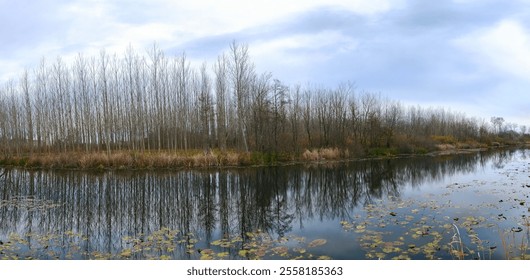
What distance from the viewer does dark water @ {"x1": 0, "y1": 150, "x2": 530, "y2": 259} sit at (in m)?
6.41

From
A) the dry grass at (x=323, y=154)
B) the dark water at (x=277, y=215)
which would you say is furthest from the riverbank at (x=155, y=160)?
the dark water at (x=277, y=215)

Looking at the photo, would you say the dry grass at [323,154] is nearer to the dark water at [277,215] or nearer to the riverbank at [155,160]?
the riverbank at [155,160]

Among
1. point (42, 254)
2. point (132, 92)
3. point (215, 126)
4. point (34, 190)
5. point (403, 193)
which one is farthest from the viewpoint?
point (215, 126)

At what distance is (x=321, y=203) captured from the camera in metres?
11.3

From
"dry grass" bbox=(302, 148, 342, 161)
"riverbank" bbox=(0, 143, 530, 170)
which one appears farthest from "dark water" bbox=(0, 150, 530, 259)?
"dry grass" bbox=(302, 148, 342, 161)

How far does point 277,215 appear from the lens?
947 centimetres

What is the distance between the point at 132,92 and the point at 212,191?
70.6ft

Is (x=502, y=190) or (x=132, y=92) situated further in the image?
(x=132, y=92)

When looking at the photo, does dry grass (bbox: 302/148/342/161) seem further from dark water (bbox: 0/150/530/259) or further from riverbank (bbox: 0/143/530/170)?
dark water (bbox: 0/150/530/259)

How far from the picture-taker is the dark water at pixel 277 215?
6.41m

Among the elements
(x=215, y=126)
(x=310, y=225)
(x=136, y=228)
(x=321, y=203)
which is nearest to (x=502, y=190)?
(x=321, y=203)

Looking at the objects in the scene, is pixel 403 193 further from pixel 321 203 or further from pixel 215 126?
pixel 215 126

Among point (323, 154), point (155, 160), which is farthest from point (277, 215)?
point (323, 154)

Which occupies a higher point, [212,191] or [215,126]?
[215,126]
